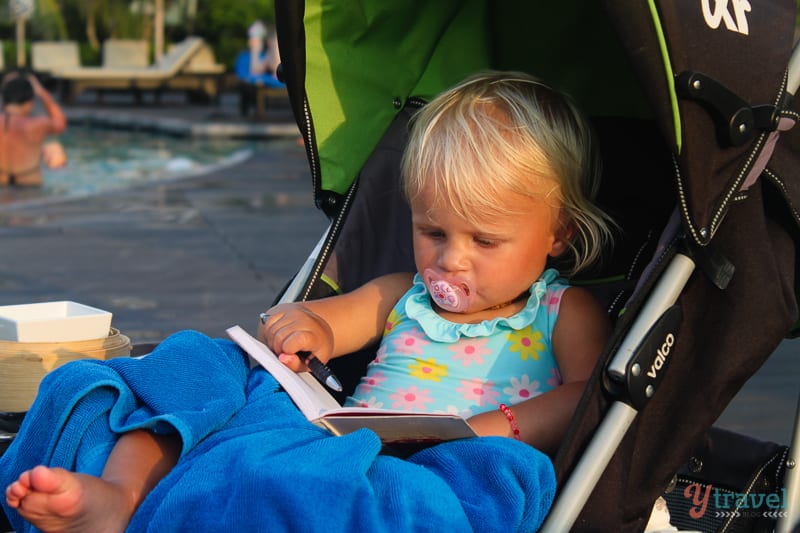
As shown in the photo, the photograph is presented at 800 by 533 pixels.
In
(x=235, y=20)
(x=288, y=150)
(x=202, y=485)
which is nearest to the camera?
(x=202, y=485)

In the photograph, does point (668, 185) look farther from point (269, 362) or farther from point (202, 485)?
point (202, 485)

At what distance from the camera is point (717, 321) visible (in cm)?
242

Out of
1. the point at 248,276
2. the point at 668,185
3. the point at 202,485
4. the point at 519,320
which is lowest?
the point at 248,276

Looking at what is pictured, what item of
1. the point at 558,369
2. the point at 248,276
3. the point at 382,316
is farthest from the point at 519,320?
the point at 248,276

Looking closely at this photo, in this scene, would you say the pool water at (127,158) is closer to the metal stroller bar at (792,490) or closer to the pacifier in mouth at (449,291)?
the pacifier in mouth at (449,291)

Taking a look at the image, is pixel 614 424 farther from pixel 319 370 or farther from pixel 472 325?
pixel 319 370

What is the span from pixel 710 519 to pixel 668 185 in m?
0.82

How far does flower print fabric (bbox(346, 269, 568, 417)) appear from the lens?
2576mm

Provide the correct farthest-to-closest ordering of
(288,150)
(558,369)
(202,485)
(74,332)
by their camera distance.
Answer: (288,150)
(74,332)
(558,369)
(202,485)

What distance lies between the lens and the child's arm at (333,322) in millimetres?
2596

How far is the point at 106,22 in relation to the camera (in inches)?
1240

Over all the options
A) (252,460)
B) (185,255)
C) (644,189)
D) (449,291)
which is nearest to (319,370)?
(449,291)

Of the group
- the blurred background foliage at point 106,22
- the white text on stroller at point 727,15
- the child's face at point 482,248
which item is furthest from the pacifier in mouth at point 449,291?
the blurred background foliage at point 106,22

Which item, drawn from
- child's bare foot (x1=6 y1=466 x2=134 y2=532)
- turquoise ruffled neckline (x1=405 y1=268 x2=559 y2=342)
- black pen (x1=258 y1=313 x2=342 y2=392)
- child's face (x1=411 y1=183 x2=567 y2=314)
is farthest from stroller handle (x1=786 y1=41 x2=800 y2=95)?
child's bare foot (x1=6 y1=466 x2=134 y2=532)
